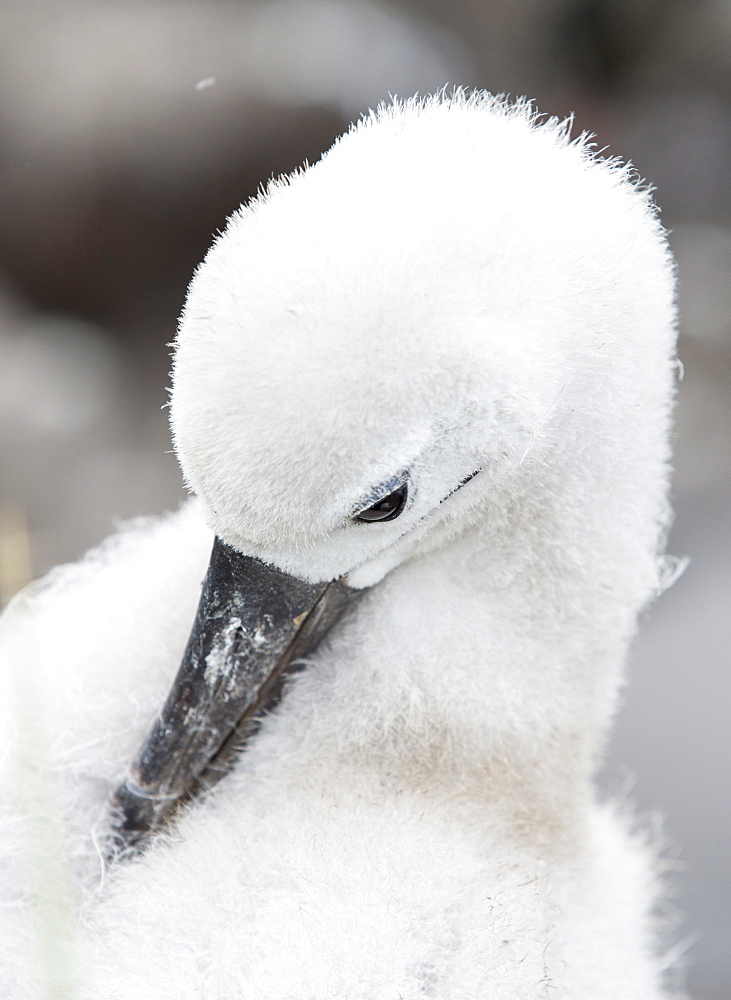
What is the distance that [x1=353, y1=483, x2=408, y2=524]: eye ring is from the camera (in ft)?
2.39

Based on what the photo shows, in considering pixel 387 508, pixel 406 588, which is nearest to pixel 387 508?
pixel 387 508

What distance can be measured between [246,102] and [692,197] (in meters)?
1.41

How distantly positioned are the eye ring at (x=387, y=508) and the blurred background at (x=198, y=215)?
53.9 inches

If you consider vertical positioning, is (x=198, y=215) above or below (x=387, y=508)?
above

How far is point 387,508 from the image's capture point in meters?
0.74

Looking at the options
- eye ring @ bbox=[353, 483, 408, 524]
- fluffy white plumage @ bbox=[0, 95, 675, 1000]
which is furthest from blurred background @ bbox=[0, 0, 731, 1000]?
eye ring @ bbox=[353, 483, 408, 524]

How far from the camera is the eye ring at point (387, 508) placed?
2.39ft

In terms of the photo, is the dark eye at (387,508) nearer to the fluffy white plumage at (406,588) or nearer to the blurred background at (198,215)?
the fluffy white plumage at (406,588)

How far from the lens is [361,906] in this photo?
31.1 inches

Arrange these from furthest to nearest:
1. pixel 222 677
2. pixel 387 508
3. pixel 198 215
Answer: pixel 198 215 → pixel 222 677 → pixel 387 508

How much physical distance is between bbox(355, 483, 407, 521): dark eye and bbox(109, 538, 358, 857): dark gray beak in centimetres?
Answer: 10

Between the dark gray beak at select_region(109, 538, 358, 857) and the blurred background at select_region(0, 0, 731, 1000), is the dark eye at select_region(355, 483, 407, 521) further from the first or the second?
the blurred background at select_region(0, 0, 731, 1000)

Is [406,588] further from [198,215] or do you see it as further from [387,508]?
[198,215]

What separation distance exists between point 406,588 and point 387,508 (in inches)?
6.4
